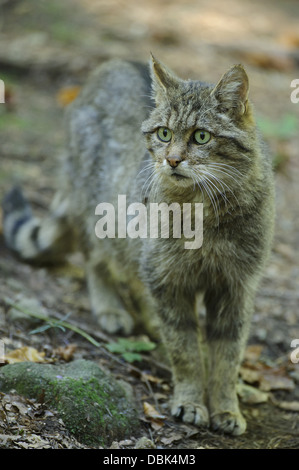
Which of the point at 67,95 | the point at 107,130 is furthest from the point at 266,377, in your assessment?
the point at 67,95

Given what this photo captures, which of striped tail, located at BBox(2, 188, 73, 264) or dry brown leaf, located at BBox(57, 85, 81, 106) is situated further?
Result: dry brown leaf, located at BBox(57, 85, 81, 106)

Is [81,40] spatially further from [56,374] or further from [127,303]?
[56,374]

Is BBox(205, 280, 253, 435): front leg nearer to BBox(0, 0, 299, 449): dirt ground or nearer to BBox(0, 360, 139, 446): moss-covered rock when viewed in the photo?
BBox(0, 0, 299, 449): dirt ground

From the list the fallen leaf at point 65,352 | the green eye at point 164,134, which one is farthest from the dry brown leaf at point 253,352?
the green eye at point 164,134

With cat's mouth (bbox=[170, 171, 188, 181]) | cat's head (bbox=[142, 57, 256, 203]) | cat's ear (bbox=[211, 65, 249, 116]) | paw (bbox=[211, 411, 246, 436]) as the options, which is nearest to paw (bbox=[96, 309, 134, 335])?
paw (bbox=[211, 411, 246, 436])

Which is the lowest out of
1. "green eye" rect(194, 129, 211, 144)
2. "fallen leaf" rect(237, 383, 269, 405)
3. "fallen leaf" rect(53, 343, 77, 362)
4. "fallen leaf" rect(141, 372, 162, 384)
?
"fallen leaf" rect(237, 383, 269, 405)

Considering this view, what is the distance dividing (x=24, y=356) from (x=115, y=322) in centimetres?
122

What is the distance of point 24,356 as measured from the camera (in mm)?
3324

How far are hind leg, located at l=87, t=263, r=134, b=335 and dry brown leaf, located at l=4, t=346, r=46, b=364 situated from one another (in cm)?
106

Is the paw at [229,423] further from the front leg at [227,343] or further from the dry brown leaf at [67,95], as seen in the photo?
the dry brown leaf at [67,95]

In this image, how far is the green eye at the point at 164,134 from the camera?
10.6ft

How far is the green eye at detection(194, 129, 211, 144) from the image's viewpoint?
3086 millimetres

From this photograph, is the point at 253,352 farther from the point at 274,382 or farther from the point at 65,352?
the point at 65,352
